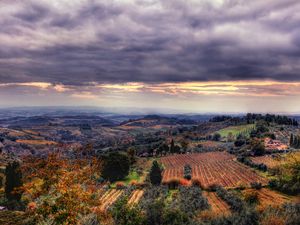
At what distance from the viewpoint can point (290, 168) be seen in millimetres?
49688

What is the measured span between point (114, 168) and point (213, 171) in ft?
111

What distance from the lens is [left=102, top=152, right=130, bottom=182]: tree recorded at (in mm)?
88312

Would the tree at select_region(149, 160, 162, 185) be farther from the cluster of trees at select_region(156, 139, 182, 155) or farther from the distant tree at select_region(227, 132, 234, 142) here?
the distant tree at select_region(227, 132, 234, 142)

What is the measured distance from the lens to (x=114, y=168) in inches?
3497

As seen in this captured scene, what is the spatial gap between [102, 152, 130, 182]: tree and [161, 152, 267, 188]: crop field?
13.5m

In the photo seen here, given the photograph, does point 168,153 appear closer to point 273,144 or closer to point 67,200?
point 273,144

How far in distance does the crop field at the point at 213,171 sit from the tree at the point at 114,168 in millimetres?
13497

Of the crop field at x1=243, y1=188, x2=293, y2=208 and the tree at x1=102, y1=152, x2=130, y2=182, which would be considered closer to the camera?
the crop field at x1=243, y1=188, x2=293, y2=208

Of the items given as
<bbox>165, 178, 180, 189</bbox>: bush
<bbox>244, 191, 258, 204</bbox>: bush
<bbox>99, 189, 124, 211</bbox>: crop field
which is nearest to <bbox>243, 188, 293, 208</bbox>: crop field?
<bbox>244, 191, 258, 204</bbox>: bush

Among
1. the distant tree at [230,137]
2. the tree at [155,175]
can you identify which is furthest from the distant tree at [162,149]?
the tree at [155,175]

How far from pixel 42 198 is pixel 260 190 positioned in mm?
62716

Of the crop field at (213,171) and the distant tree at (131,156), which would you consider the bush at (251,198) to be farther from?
the distant tree at (131,156)

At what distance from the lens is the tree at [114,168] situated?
290 ft

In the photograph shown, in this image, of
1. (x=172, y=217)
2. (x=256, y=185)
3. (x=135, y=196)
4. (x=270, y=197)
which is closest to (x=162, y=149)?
(x=256, y=185)
